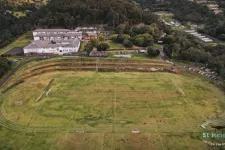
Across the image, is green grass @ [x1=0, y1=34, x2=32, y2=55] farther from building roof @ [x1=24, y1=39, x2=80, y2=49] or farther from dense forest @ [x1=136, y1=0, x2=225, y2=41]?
dense forest @ [x1=136, y1=0, x2=225, y2=41]

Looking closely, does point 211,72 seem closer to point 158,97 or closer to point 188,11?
point 158,97

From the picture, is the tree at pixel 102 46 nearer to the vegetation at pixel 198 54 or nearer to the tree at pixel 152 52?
the tree at pixel 152 52

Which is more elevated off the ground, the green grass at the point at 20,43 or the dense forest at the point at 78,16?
the dense forest at the point at 78,16

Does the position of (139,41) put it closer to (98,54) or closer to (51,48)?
(98,54)

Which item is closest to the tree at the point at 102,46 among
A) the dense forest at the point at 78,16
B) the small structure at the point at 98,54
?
the small structure at the point at 98,54

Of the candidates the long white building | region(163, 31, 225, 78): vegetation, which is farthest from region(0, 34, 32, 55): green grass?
region(163, 31, 225, 78): vegetation

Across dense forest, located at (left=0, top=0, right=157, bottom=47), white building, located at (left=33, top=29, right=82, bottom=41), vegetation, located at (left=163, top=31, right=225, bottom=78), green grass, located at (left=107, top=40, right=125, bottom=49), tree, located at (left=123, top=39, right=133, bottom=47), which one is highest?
dense forest, located at (left=0, top=0, right=157, bottom=47)

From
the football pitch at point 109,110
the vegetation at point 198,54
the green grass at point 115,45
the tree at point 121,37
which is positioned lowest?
the football pitch at point 109,110
